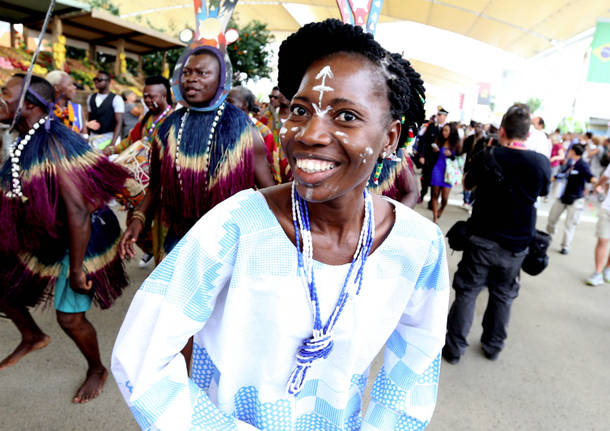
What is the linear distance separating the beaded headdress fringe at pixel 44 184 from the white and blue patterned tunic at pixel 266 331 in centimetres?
126

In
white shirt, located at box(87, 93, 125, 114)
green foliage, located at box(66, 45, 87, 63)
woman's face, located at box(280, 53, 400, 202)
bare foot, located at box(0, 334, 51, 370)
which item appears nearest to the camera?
woman's face, located at box(280, 53, 400, 202)

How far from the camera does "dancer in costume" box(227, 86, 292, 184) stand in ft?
8.78

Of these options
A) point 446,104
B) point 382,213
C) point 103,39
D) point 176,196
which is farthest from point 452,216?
point 446,104

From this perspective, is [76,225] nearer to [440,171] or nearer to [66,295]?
[66,295]

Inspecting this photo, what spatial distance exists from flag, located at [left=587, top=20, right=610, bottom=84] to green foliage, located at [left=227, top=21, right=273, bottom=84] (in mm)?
9810

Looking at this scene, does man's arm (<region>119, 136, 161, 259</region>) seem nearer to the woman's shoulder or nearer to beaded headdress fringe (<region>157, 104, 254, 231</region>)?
beaded headdress fringe (<region>157, 104, 254, 231</region>)

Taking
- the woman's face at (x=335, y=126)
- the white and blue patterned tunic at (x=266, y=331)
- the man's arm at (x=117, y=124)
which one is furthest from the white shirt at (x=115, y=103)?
the woman's face at (x=335, y=126)

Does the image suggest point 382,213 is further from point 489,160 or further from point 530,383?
point 530,383

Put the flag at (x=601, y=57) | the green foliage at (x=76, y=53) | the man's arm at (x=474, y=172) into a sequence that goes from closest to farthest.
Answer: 1. the man's arm at (x=474, y=172)
2. the flag at (x=601, y=57)
3. the green foliage at (x=76, y=53)

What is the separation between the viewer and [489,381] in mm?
2863

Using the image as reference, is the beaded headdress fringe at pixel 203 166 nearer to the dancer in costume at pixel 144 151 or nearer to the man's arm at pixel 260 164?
the man's arm at pixel 260 164

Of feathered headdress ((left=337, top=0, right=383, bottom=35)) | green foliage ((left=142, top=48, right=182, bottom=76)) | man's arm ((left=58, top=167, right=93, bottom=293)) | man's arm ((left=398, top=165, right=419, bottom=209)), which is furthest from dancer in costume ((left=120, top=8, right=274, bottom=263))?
green foliage ((left=142, top=48, right=182, bottom=76))

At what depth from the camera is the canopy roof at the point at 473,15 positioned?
1744 centimetres

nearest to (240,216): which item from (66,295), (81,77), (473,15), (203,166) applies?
(203,166)
